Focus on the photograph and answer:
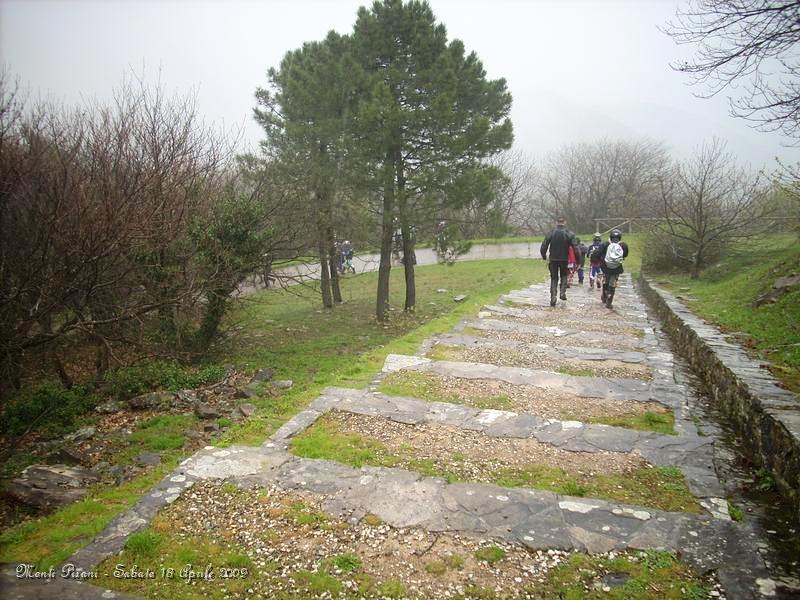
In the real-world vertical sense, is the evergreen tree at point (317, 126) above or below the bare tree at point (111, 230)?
above

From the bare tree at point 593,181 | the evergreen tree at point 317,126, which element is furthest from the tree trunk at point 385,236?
the bare tree at point 593,181

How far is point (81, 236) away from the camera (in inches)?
229

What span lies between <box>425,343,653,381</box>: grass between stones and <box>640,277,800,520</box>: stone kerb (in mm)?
911

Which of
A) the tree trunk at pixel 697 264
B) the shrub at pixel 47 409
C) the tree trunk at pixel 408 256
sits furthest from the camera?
the tree trunk at pixel 697 264

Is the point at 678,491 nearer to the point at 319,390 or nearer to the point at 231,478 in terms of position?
the point at 231,478

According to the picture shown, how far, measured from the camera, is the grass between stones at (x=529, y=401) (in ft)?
17.8

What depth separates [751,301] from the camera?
984cm

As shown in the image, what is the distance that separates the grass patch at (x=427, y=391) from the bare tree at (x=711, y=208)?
39.2ft

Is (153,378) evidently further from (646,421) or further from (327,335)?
(646,421)

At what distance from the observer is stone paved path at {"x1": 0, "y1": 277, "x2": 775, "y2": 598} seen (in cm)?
327

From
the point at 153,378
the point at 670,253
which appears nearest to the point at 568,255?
the point at 670,253

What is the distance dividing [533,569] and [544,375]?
13.6ft

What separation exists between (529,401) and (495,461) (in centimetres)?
171

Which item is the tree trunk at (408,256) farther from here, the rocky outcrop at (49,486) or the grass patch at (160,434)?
the rocky outcrop at (49,486)
